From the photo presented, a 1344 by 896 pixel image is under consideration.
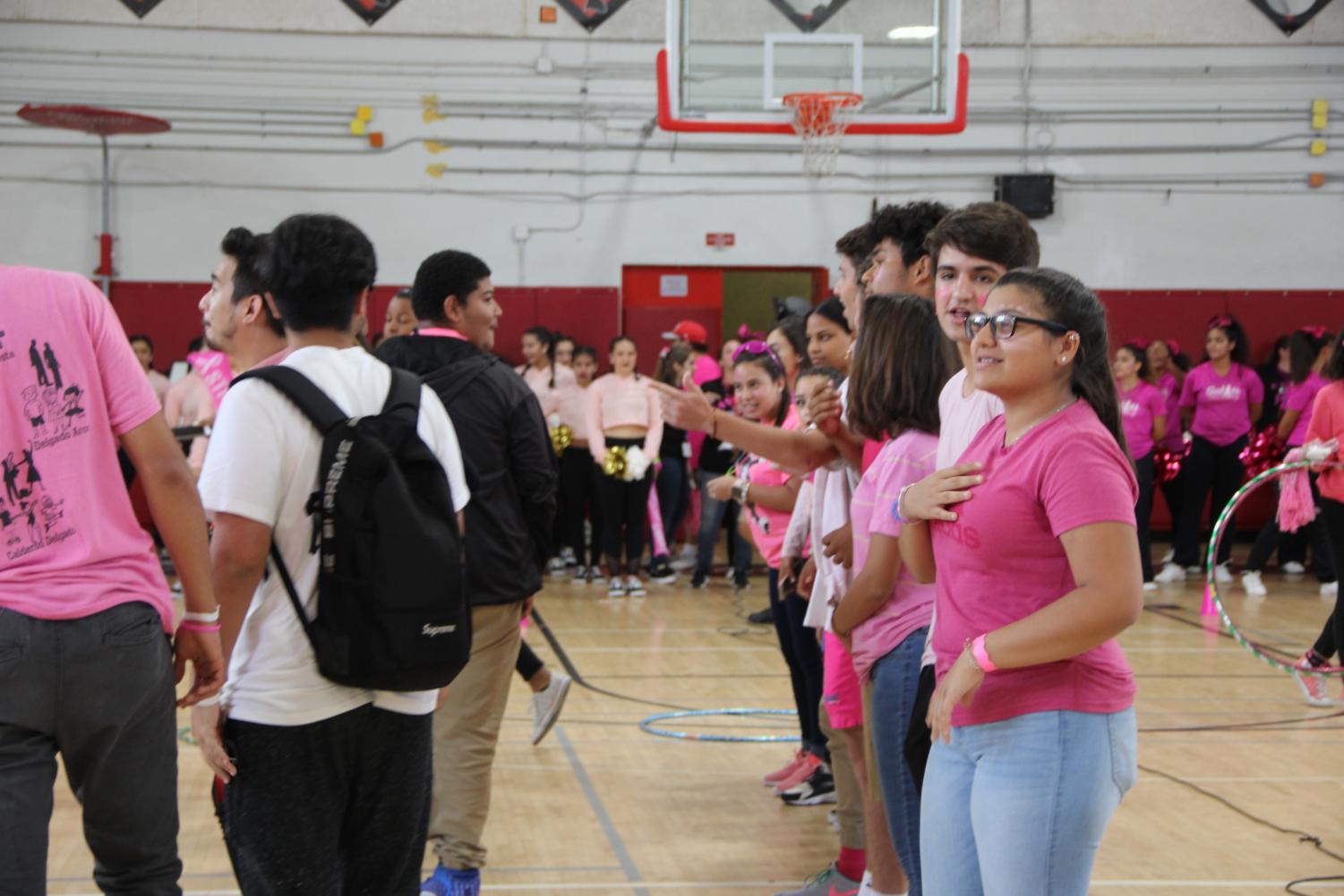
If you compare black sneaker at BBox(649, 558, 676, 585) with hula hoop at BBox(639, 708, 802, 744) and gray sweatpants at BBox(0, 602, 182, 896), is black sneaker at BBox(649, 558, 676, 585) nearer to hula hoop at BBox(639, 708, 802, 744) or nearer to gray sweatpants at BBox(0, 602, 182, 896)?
hula hoop at BBox(639, 708, 802, 744)

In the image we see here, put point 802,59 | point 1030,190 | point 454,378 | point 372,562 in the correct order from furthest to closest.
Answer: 1. point 1030,190
2. point 802,59
3. point 454,378
4. point 372,562

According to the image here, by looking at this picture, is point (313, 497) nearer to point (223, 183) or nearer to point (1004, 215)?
point (1004, 215)

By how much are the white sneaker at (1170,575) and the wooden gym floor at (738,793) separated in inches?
110

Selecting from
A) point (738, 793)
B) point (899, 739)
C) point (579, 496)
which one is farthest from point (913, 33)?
point (899, 739)

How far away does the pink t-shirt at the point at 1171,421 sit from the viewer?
39.3ft

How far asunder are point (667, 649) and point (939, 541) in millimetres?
5940

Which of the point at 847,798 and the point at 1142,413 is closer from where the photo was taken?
the point at 847,798

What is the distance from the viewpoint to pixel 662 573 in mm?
11242

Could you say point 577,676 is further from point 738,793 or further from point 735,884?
point 735,884

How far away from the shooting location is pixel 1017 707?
2223mm

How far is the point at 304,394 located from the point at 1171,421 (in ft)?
36.2

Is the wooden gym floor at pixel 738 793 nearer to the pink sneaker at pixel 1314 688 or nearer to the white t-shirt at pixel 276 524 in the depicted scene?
the pink sneaker at pixel 1314 688

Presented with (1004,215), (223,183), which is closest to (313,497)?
(1004,215)

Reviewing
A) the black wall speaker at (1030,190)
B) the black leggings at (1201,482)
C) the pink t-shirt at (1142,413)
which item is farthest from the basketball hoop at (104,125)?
the black leggings at (1201,482)
